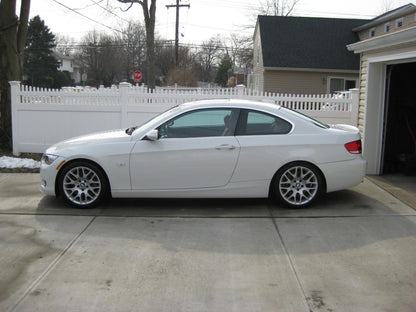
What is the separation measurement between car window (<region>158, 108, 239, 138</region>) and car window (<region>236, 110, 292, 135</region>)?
0.12 metres

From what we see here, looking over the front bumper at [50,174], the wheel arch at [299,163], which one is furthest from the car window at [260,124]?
the front bumper at [50,174]

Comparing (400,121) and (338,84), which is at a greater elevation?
(338,84)

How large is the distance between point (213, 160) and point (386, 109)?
4352mm

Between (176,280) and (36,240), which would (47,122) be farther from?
(176,280)

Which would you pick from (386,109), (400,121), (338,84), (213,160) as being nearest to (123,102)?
(213,160)

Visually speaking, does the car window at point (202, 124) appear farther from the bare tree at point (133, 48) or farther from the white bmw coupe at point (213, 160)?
the bare tree at point (133, 48)

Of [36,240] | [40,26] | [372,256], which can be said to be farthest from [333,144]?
[40,26]

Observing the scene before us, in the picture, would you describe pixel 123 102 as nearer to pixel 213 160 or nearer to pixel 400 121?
pixel 213 160

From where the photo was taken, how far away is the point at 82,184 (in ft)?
20.1

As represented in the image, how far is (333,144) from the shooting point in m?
6.10

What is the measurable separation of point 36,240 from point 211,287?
232cm

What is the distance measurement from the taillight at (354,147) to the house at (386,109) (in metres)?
2.48

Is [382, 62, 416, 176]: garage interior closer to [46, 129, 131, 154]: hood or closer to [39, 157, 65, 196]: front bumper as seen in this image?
[46, 129, 131, 154]: hood

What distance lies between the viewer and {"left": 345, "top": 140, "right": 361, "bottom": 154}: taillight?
6.16 m
